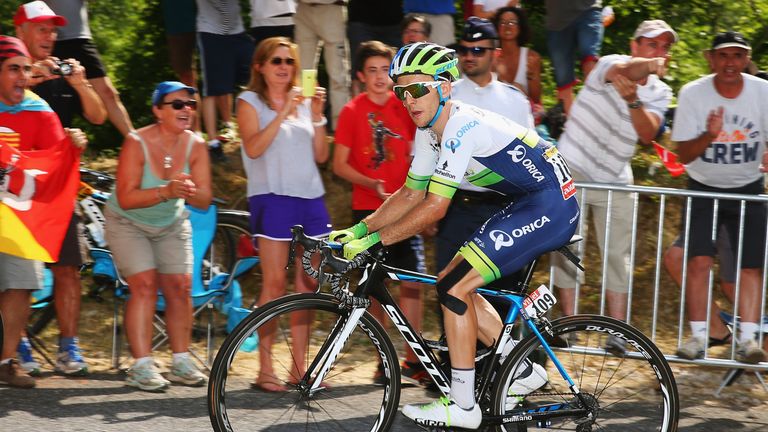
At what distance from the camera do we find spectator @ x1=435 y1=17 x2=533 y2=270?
689 cm

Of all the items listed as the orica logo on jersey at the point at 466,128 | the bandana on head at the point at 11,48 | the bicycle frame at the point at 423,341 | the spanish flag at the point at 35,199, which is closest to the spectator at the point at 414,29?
the spanish flag at the point at 35,199

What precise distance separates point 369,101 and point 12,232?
236 centimetres

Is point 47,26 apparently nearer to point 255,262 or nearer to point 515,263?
point 255,262

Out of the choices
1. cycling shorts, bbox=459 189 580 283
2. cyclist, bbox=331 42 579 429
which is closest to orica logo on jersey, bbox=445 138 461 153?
cyclist, bbox=331 42 579 429

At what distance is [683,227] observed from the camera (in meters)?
7.74

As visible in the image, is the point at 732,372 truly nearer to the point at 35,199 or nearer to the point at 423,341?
the point at 423,341

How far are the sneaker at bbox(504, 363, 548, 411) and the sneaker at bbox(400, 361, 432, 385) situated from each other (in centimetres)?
149

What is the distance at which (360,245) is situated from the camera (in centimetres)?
550

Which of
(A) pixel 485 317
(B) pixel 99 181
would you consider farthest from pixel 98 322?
(A) pixel 485 317

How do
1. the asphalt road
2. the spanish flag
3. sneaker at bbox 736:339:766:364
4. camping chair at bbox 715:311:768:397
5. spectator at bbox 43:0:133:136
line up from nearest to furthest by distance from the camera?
1. the asphalt road
2. the spanish flag
3. sneaker at bbox 736:339:766:364
4. camping chair at bbox 715:311:768:397
5. spectator at bbox 43:0:133:136

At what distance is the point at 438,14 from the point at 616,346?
3945mm

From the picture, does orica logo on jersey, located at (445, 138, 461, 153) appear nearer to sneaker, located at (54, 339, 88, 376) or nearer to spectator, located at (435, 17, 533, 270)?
spectator, located at (435, 17, 533, 270)

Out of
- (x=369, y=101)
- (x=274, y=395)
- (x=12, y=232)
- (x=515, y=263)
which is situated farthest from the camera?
(x=369, y=101)

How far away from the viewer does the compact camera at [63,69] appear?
24.2 feet
